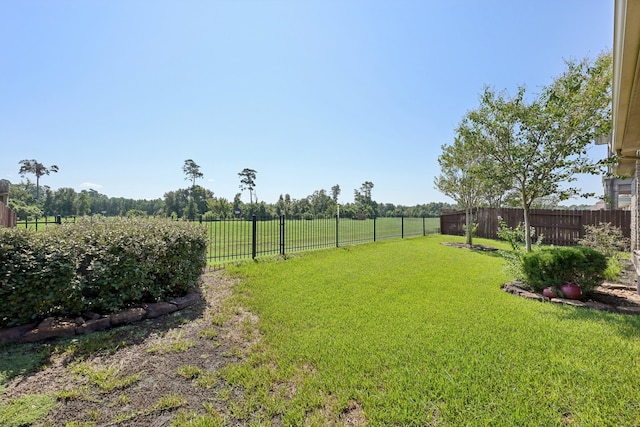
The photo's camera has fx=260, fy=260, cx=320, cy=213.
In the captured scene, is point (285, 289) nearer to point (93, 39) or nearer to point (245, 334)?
point (245, 334)

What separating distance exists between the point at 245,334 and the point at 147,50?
702 centimetres

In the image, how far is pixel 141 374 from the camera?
2.34 m

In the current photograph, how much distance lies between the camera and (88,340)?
2.88 metres

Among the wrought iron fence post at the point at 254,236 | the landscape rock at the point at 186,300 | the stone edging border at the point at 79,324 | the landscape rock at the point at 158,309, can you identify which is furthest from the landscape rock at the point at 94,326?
the wrought iron fence post at the point at 254,236

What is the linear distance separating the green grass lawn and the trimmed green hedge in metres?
1.23

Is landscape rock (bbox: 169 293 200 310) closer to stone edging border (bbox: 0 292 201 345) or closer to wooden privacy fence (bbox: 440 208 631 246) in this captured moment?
stone edging border (bbox: 0 292 201 345)

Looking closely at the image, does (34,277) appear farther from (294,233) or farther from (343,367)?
(294,233)

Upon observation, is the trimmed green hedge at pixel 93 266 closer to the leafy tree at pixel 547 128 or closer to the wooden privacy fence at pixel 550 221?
the leafy tree at pixel 547 128

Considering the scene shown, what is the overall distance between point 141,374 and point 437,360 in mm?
2702

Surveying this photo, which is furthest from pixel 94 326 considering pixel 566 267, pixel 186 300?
pixel 566 267

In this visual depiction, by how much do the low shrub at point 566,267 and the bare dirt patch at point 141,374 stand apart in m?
4.71

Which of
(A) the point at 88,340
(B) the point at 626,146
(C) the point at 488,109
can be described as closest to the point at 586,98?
(B) the point at 626,146

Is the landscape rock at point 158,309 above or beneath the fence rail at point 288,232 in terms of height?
beneath

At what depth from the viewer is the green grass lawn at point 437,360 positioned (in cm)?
182
